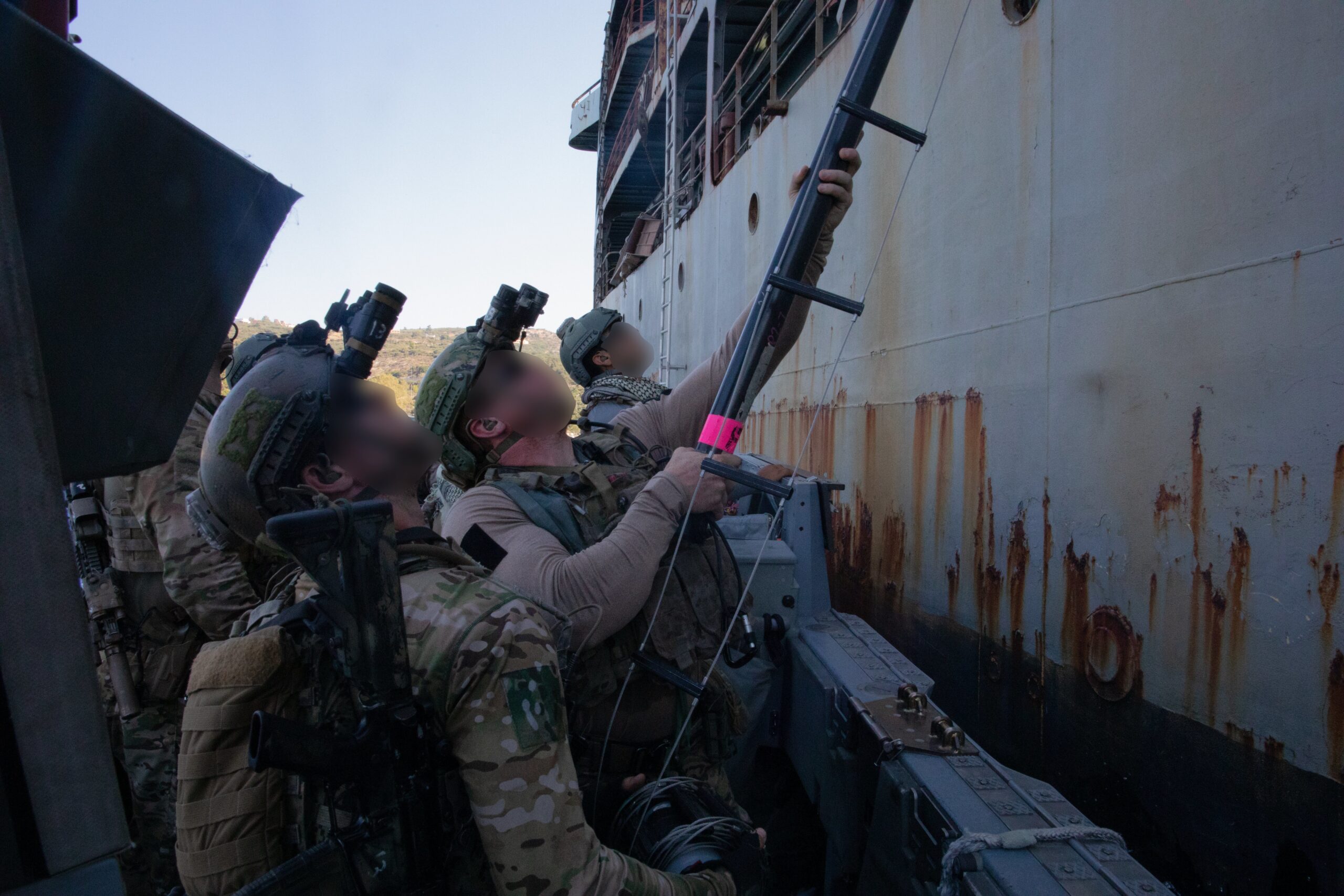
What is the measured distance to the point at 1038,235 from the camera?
9.45 feet

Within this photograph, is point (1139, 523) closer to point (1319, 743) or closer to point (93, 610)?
point (1319, 743)

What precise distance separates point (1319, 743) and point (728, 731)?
1420 mm

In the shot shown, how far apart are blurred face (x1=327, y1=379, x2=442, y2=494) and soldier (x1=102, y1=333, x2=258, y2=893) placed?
4.83ft

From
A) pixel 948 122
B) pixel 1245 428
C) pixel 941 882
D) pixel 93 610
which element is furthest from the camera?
pixel 948 122

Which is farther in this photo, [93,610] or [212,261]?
[93,610]

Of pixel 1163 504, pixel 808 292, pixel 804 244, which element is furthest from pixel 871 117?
pixel 1163 504

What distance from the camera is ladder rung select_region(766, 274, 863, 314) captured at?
2.00 m

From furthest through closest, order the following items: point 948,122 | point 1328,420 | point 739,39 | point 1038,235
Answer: point 739,39 < point 948,122 < point 1038,235 < point 1328,420

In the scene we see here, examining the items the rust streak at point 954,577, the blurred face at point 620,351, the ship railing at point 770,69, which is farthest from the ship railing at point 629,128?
the rust streak at point 954,577

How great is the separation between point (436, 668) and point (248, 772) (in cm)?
32

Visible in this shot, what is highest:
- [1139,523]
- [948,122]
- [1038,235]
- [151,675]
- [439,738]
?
[948,122]

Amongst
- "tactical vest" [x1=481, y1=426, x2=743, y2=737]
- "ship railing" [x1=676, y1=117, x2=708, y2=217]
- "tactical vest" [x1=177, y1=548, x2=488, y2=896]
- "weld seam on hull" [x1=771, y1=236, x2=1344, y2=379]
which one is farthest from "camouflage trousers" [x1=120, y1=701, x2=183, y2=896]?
"ship railing" [x1=676, y1=117, x2=708, y2=217]

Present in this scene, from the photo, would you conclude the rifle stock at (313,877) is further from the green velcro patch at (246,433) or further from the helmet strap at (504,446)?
the helmet strap at (504,446)

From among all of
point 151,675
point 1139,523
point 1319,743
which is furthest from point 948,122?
point 151,675
